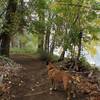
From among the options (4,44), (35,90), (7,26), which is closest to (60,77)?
(35,90)

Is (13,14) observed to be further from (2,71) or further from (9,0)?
(2,71)

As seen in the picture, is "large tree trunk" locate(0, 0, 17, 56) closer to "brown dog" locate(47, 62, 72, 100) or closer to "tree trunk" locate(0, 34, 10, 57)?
"tree trunk" locate(0, 34, 10, 57)

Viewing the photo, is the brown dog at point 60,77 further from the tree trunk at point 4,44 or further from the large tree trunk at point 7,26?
the tree trunk at point 4,44

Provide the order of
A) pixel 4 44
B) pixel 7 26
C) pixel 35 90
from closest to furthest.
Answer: pixel 35 90 < pixel 7 26 < pixel 4 44

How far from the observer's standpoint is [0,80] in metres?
8.91

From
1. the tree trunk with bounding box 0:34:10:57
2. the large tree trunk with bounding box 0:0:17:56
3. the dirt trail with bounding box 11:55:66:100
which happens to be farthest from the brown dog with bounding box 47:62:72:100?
the tree trunk with bounding box 0:34:10:57

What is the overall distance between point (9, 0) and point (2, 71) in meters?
5.23

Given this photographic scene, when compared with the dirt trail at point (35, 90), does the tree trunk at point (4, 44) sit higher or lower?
higher

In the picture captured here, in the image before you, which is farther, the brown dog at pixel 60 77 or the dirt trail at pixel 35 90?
the dirt trail at pixel 35 90

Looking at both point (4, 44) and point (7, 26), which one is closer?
point (7, 26)

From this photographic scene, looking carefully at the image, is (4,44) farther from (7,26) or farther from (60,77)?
(60,77)

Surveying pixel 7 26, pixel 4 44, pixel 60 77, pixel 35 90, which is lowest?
pixel 35 90

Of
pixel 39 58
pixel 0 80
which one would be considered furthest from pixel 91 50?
pixel 0 80

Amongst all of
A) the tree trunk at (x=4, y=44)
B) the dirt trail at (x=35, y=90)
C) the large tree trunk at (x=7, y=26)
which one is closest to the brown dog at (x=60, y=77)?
the dirt trail at (x=35, y=90)
